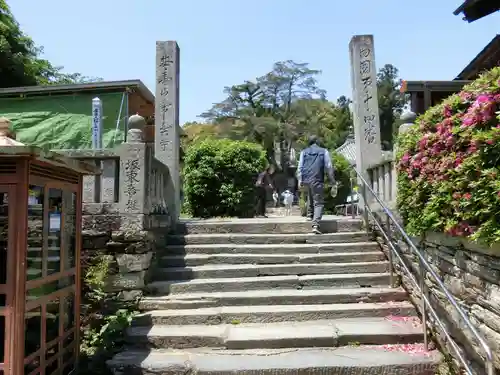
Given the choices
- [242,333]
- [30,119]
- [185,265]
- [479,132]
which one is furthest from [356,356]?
[30,119]

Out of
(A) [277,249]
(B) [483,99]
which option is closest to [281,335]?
(A) [277,249]

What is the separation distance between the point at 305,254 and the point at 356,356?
2333mm

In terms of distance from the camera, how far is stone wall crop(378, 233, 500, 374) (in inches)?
139

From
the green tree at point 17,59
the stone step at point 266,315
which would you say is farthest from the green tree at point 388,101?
the stone step at point 266,315

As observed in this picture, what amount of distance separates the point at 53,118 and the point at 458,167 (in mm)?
9512

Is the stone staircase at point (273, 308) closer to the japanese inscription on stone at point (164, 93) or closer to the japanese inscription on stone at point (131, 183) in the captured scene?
the japanese inscription on stone at point (131, 183)

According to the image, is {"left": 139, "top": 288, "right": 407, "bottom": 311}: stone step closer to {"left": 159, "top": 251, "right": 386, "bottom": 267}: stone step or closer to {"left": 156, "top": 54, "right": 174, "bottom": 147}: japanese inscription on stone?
{"left": 159, "top": 251, "right": 386, "bottom": 267}: stone step

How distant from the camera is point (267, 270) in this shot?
21.1ft

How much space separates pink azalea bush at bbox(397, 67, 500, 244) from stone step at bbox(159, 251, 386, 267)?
1.39 meters

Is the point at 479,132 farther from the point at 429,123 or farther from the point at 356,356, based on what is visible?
the point at 356,356

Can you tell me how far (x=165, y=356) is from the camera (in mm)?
4793

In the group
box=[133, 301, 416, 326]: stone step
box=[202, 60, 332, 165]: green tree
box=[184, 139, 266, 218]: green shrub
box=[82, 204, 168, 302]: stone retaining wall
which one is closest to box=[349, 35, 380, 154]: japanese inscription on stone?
box=[133, 301, 416, 326]: stone step

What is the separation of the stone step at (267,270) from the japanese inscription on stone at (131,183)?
1.10 m

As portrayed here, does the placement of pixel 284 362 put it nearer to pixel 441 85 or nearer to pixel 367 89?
pixel 367 89
